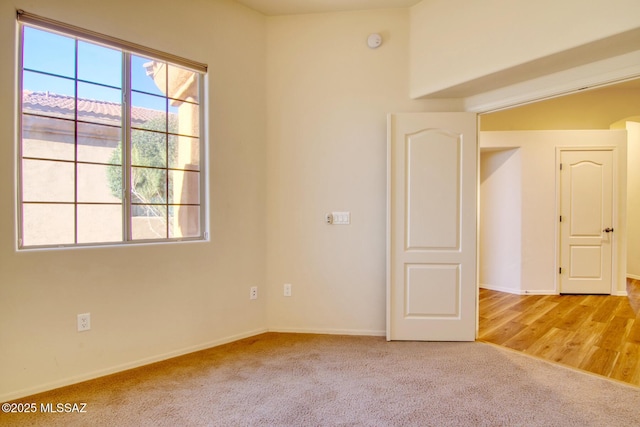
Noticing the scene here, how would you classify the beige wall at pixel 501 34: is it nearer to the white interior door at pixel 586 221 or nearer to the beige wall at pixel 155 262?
the beige wall at pixel 155 262

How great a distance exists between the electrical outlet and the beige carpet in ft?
1.22

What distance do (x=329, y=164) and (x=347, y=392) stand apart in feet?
6.42

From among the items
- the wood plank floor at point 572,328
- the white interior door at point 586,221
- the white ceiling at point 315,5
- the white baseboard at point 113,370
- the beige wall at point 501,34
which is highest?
the white ceiling at point 315,5

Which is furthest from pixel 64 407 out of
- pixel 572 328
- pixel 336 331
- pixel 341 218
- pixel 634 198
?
pixel 634 198

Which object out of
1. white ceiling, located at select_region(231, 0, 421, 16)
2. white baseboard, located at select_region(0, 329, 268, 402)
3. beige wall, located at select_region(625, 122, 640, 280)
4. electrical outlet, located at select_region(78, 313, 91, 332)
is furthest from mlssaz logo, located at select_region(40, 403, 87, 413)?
beige wall, located at select_region(625, 122, 640, 280)

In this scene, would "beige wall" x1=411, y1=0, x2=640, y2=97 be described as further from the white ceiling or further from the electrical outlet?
the electrical outlet

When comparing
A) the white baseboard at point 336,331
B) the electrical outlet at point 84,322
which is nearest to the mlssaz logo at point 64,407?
the electrical outlet at point 84,322

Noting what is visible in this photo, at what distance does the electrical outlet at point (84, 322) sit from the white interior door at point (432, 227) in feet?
7.73

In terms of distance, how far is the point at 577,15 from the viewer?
2.04 m

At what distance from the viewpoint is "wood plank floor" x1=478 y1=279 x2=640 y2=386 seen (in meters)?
2.64

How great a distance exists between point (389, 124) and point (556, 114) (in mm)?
3412

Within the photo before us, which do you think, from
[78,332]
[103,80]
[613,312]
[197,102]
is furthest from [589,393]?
[103,80]

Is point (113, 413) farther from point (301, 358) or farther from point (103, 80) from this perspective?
point (103, 80)

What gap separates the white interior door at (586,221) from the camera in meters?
4.61
